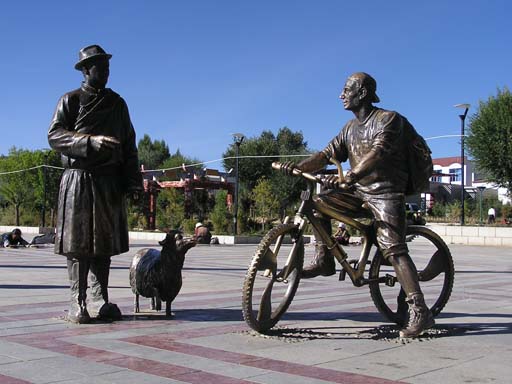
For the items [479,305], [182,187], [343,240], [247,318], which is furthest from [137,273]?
[182,187]

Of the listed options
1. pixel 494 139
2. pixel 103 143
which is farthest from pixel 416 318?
pixel 494 139

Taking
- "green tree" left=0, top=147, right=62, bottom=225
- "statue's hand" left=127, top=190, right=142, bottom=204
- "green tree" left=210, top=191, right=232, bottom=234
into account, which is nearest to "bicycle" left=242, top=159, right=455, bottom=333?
"statue's hand" left=127, top=190, right=142, bottom=204

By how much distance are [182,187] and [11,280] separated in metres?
25.1

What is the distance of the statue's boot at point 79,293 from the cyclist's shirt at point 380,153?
264 centimetres

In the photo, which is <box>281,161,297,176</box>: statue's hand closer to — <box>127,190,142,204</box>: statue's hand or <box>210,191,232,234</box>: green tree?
<box>127,190,142,204</box>: statue's hand

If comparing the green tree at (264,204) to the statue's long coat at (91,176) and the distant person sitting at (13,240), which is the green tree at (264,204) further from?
the statue's long coat at (91,176)

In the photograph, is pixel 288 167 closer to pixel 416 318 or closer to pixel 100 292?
pixel 416 318

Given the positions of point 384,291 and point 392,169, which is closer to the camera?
point 392,169

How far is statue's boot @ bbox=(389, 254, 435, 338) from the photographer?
5.56 m

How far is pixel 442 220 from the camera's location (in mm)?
40062

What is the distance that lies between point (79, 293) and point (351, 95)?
3.06 metres

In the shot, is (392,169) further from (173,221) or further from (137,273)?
(173,221)

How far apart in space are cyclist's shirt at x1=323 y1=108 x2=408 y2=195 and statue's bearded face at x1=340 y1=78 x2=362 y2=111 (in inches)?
6.2

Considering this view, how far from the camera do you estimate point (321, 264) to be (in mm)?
5848
